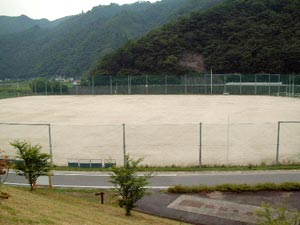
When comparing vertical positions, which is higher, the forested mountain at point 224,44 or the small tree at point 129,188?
the forested mountain at point 224,44

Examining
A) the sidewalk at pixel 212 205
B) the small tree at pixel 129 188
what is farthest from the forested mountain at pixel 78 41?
the small tree at pixel 129 188

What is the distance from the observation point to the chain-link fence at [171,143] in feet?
60.8

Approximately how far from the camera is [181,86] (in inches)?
2805

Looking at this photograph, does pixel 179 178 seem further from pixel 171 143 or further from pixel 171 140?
pixel 171 140

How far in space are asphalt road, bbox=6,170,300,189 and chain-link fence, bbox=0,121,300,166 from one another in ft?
4.46

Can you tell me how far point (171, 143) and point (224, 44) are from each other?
7131 centimetres

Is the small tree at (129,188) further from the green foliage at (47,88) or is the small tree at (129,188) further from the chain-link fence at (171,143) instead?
the green foliage at (47,88)

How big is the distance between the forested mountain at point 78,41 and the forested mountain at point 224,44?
2943 centimetres

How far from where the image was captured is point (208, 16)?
9738 centimetres

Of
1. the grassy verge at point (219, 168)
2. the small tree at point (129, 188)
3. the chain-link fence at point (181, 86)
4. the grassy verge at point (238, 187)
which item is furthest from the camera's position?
the chain-link fence at point (181, 86)

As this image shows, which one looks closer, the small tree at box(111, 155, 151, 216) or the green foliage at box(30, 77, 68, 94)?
the small tree at box(111, 155, 151, 216)

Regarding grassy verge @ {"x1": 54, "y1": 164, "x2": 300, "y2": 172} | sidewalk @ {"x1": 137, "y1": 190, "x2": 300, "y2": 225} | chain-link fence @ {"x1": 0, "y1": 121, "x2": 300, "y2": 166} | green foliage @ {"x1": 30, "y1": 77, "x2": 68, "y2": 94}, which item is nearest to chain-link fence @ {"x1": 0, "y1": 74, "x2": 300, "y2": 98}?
green foliage @ {"x1": 30, "y1": 77, "x2": 68, "y2": 94}

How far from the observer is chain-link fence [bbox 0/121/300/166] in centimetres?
1853

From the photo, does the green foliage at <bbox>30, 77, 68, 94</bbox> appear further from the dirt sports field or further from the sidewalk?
the sidewalk
